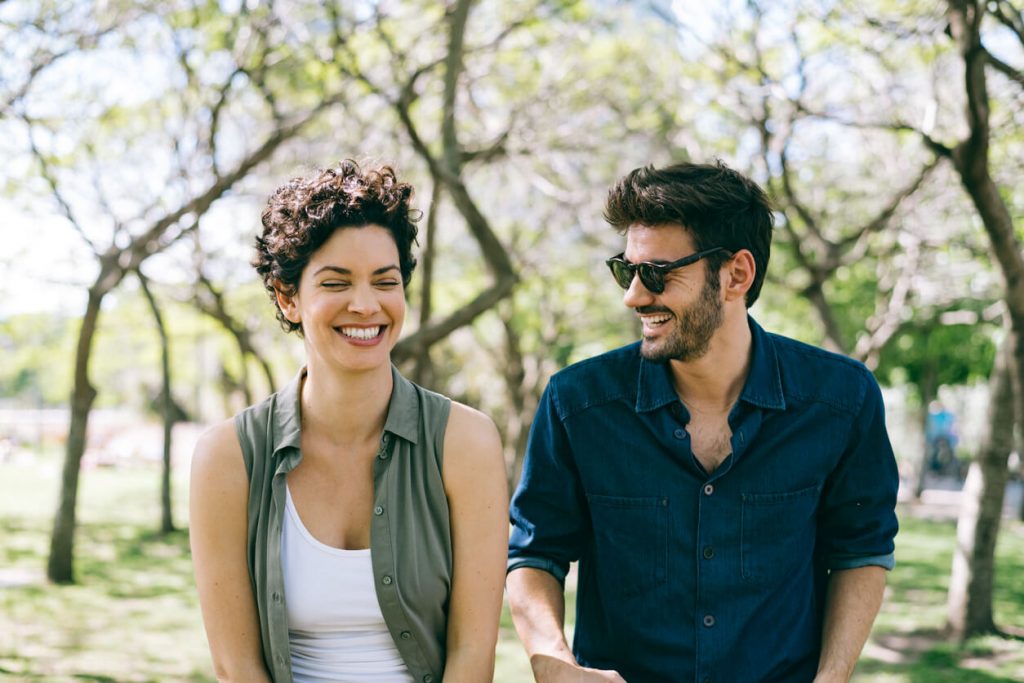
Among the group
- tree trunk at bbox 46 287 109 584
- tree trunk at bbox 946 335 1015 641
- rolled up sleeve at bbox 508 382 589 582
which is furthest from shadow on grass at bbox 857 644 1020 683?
tree trunk at bbox 46 287 109 584

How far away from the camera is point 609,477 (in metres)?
3.01

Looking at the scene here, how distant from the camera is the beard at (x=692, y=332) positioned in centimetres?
299

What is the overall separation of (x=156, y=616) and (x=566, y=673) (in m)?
7.30

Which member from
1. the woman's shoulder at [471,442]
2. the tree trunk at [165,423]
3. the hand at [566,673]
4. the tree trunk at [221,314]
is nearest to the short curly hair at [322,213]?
the woman's shoulder at [471,442]

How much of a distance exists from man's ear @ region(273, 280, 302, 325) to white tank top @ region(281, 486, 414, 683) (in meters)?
0.59

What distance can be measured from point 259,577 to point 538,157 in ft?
34.6

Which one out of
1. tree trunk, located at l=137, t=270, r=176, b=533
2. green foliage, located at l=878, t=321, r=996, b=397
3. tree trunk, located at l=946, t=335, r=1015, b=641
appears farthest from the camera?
green foliage, located at l=878, t=321, r=996, b=397

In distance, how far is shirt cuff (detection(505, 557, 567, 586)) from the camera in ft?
10.2

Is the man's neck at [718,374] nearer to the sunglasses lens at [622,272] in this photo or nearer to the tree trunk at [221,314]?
the sunglasses lens at [622,272]

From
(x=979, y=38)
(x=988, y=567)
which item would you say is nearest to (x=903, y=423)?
(x=988, y=567)

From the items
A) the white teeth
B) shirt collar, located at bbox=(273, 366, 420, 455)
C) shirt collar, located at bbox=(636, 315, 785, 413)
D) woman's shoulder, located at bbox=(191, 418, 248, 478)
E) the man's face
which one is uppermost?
the man's face

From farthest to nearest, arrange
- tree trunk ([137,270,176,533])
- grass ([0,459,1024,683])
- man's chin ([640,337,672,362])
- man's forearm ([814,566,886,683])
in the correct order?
tree trunk ([137,270,176,533]) < grass ([0,459,1024,683]) < man's chin ([640,337,672,362]) < man's forearm ([814,566,886,683])

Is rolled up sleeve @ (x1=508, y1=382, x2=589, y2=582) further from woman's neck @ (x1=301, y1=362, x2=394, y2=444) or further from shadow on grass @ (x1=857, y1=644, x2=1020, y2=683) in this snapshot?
shadow on grass @ (x1=857, y1=644, x2=1020, y2=683)

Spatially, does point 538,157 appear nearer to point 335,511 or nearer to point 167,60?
point 167,60
